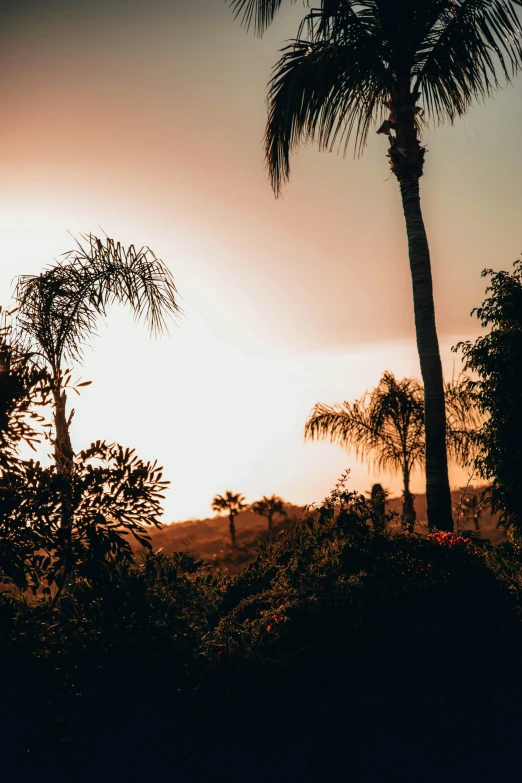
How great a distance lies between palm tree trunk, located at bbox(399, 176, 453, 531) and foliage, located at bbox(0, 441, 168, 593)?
737 centimetres

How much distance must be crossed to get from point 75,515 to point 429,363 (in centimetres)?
829

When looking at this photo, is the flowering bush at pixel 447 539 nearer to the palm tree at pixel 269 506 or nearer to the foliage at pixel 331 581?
the foliage at pixel 331 581

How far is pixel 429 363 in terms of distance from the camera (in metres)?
12.6

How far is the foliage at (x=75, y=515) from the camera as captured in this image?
600 centimetres

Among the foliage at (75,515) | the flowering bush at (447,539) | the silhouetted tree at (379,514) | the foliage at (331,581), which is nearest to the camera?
the foliage at (75,515)

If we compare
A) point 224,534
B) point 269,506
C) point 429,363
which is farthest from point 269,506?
point 429,363

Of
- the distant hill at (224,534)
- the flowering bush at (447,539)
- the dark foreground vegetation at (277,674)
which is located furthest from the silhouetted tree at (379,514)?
the distant hill at (224,534)

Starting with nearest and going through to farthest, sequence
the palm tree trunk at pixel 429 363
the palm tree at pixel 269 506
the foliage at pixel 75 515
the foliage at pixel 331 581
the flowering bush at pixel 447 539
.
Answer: the foliage at pixel 75 515 → the foliage at pixel 331 581 → the flowering bush at pixel 447 539 → the palm tree trunk at pixel 429 363 → the palm tree at pixel 269 506

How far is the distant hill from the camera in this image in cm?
3700

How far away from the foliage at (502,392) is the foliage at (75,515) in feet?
21.9

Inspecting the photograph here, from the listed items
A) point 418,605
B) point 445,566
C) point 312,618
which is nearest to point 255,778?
point 312,618

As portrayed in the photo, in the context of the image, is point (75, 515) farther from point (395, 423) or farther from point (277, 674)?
point (395, 423)

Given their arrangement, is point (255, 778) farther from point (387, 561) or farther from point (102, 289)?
point (102, 289)

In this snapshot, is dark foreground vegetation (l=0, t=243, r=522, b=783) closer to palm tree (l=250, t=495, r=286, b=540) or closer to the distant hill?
the distant hill
